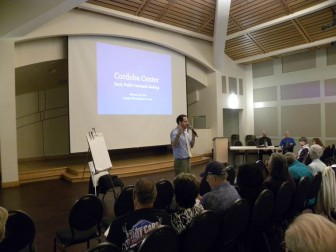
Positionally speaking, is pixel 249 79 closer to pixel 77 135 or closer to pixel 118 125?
pixel 118 125

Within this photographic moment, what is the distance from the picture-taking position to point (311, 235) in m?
0.87

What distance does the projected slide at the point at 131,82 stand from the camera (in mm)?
7461

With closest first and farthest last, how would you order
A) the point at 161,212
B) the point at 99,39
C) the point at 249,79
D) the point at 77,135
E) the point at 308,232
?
1. the point at 308,232
2. the point at 161,212
3. the point at 77,135
4. the point at 99,39
5. the point at 249,79

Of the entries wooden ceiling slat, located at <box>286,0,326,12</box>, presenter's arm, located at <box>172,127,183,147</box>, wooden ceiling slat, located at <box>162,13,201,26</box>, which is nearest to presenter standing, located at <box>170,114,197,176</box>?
presenter's arm, located at <box>172,127,183,147</box>

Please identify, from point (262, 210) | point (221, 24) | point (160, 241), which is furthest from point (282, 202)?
point (221, 24)

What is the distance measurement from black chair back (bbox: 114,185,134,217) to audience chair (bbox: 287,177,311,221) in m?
1.75

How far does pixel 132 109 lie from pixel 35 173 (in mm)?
3070

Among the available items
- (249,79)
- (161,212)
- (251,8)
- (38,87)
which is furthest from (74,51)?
(249,79)

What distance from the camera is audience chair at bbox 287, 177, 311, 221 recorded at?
9.35 ft

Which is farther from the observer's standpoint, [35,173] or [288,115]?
[288,115]

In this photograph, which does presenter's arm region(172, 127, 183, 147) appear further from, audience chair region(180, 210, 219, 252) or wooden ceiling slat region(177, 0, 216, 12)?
wooden ceiling slat region(177, 0, 216, 12)

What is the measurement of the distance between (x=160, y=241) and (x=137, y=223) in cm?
20

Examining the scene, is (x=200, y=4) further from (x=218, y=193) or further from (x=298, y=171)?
(x=218, y=193)

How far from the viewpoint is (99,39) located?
24.7 ft
